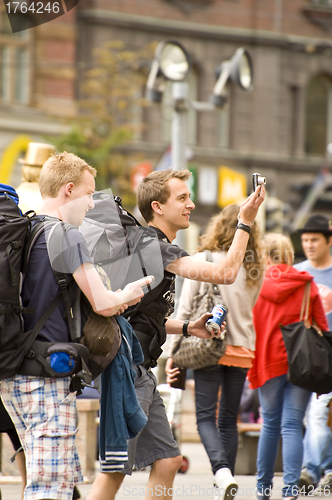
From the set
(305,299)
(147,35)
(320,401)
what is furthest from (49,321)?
(147,35)

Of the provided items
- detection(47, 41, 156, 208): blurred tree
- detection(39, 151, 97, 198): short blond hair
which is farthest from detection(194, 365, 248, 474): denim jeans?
detection(47, 41, 156, 208): blurred tree

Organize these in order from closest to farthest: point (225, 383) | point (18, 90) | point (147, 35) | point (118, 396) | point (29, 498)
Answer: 1. point (29, 498)
2. point (118, 396)
3. point (225, 383)
4. point (18, 90)
5. point (147, 35)

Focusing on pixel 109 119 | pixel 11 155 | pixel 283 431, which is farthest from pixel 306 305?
pixel 11 155

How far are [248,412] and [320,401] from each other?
8.96ft

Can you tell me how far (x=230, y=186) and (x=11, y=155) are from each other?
276 inches

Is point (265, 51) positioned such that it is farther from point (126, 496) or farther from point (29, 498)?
point (29, 498)

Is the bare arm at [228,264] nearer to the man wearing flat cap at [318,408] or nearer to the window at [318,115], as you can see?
the man wearing flat cap at [318,408]

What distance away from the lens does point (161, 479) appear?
11.3 ft

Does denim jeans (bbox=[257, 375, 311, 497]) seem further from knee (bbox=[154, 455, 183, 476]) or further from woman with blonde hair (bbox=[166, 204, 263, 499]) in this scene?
knee (bbox=[154, 455, 183, 476])

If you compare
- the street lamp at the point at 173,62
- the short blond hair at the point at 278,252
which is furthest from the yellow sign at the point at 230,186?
the short blond hair at the point at 278,252

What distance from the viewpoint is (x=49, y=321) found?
2.93 meters

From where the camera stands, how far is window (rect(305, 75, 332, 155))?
24766mm

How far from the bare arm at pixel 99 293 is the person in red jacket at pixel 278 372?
2.11m

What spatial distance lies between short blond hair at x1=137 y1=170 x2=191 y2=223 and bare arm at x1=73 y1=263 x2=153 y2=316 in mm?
775
